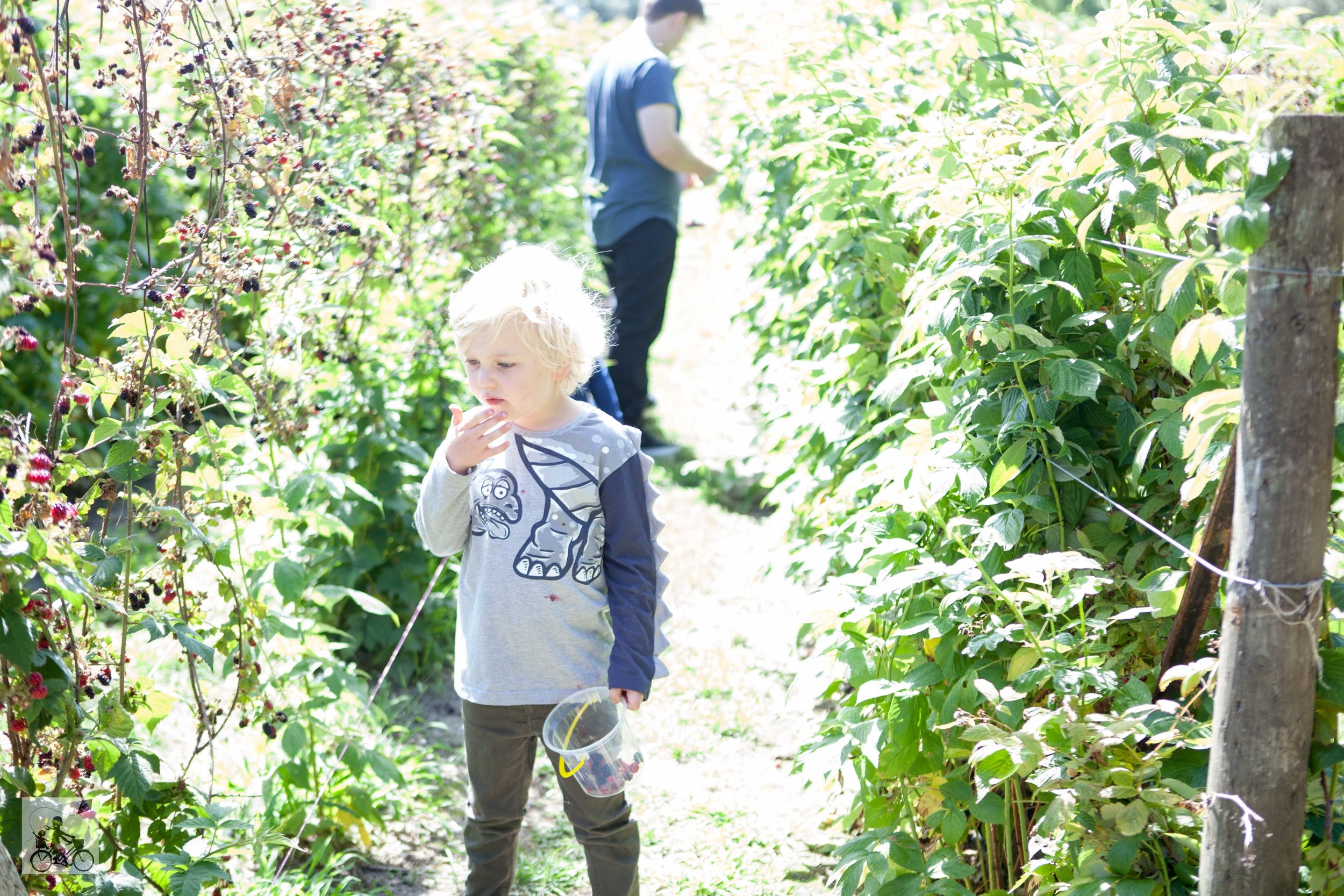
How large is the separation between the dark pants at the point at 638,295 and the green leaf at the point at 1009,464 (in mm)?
3561

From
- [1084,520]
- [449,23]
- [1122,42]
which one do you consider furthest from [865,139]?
[449,23]

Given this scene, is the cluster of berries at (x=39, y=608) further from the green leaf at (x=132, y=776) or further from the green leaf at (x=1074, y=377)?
the green leaf at (x=1074, y=377)

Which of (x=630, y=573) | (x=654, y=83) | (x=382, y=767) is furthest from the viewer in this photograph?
(x=654, y=83)

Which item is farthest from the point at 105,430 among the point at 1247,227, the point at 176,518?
the point at 1247,227

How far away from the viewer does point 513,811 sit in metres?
2.22

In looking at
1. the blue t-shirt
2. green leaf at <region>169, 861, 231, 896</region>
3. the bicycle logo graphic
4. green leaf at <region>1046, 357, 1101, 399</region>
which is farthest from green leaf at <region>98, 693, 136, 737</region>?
the blue t-shirt

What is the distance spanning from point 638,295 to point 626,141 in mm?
717

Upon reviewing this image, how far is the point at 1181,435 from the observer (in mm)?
1708

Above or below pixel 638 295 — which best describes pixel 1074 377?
above

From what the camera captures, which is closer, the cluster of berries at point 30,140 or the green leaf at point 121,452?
the cluster of berries at point 30,140

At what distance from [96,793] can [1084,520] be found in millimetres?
1767

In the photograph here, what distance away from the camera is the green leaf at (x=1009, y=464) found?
6.13ft

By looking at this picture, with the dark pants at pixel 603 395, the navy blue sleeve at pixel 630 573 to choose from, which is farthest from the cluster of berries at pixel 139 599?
the dark pants at pixel 603 395

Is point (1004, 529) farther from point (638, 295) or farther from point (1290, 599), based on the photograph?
point (638, 295)
